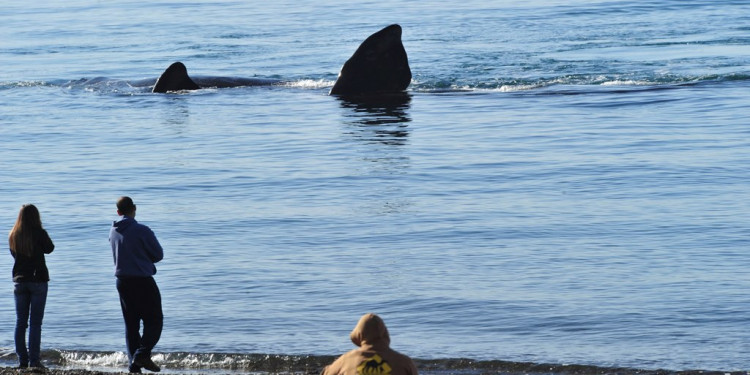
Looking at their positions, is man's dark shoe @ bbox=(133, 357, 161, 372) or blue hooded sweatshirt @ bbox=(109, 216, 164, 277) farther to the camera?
man's dark shoe @ bbox=(133, 357, 161, 372)

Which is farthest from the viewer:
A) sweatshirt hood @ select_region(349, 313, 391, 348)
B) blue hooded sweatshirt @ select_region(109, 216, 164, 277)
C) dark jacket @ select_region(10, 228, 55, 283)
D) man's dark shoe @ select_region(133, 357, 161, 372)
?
man's dark shoe @ select_region(133, 357, 161, 372)

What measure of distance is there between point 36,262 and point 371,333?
551 cm

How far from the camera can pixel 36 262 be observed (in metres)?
12.8

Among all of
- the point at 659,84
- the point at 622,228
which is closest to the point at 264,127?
the point at 659,84

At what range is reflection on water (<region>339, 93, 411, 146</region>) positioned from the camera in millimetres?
28719

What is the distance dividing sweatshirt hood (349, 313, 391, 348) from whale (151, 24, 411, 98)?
24377 millimetres

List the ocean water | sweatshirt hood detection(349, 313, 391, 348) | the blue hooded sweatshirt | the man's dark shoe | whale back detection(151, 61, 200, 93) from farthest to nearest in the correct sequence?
whale back detection(151, 61, 200, 93) < the ocean water < the man's dark shoe < the blue hooded sweatshirt < sweatshirt hood detection(349, 313, 391, 348)

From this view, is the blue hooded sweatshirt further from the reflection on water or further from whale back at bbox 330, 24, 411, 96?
whale back at bbox 330, 24, 411, 96

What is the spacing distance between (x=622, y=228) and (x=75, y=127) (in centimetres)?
1571

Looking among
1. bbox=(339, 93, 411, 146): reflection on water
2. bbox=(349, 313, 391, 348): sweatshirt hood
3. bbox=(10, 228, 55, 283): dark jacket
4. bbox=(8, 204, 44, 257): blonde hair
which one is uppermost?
bbox=(349, 313, 391, 348): sweatshirt hood

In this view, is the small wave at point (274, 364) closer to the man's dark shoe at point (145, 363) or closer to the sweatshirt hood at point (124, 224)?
the man's dark shoe at point (145, 363)

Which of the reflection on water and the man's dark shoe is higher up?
the man's dark shoe

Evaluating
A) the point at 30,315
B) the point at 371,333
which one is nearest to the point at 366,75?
the point at 30,315

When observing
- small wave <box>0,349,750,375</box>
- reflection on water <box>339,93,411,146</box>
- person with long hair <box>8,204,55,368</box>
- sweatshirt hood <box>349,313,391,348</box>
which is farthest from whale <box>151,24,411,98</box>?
sweatshirt hood <box>349,313,391,348</box>
